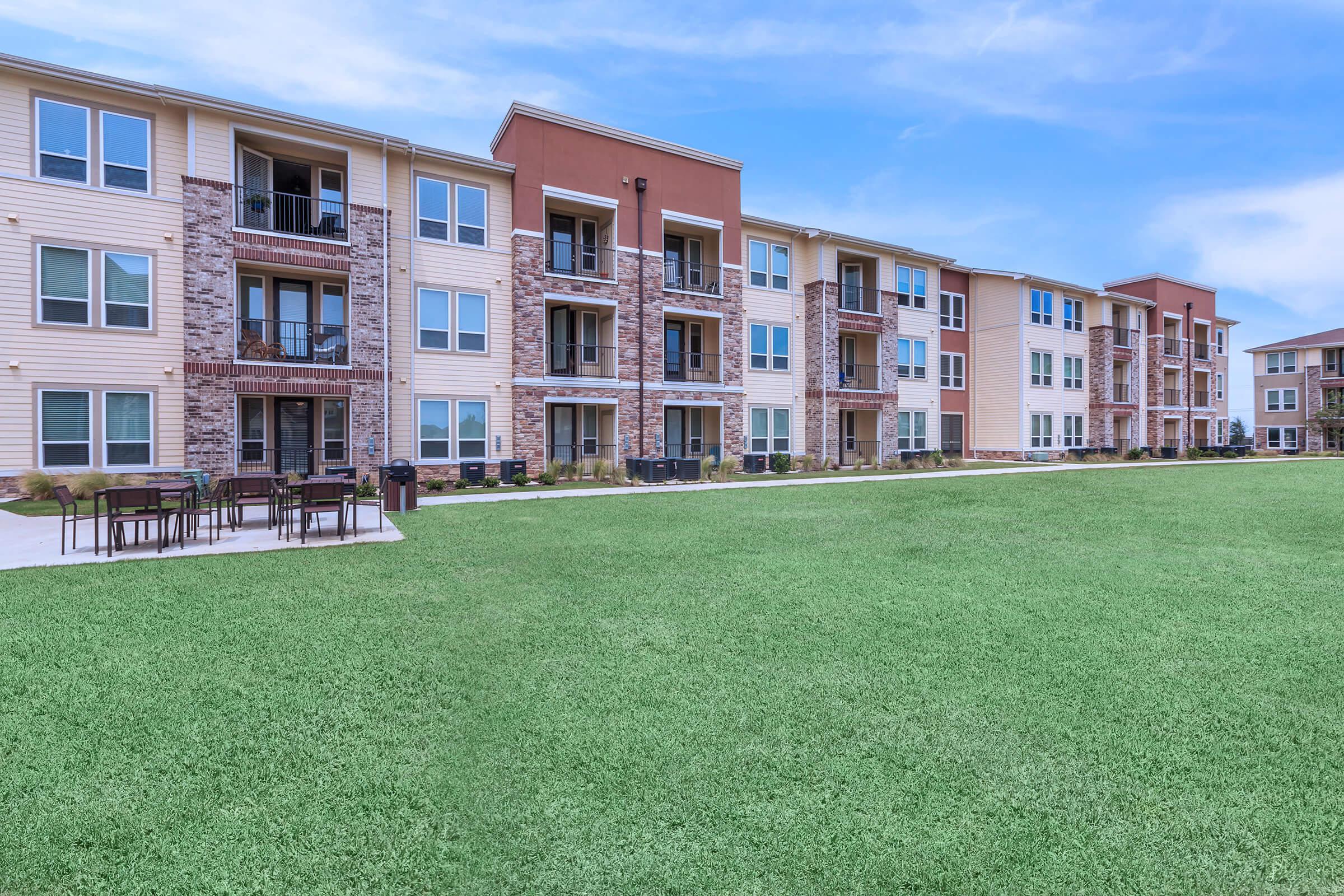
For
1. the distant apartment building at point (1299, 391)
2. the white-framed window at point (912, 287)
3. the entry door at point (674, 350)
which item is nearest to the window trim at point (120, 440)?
the entry door at point (674, 350)

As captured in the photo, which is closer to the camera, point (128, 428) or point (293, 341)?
point (128, 428)

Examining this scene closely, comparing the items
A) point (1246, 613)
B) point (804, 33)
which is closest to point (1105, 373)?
point (804, 33)

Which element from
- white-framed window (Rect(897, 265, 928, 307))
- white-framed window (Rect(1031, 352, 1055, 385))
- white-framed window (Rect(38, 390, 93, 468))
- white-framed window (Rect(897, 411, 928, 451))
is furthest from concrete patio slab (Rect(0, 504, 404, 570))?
white-framed window (Rect(1031, 352, 1055, 385))

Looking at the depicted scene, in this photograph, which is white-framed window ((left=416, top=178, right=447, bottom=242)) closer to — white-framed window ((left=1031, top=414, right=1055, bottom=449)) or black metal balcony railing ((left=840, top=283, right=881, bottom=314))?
black metal balcony railing ((left=840, top=283, right=881, bottom=314))

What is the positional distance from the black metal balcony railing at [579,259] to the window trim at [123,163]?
35.1ft

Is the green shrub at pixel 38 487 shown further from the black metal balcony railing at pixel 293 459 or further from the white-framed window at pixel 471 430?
the white-framed window at pixel 471 430

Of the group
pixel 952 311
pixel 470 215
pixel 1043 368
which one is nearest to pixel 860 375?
pixel 952 311

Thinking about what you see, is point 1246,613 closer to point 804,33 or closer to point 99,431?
point 804,33

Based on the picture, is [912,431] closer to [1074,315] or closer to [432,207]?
[1074,315]

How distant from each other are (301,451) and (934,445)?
28.1 meters

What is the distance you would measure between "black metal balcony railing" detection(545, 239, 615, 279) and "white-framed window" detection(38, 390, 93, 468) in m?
13.2

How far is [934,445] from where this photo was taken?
32.4 metres

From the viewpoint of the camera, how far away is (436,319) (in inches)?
781

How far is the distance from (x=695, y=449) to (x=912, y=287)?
15.1m
